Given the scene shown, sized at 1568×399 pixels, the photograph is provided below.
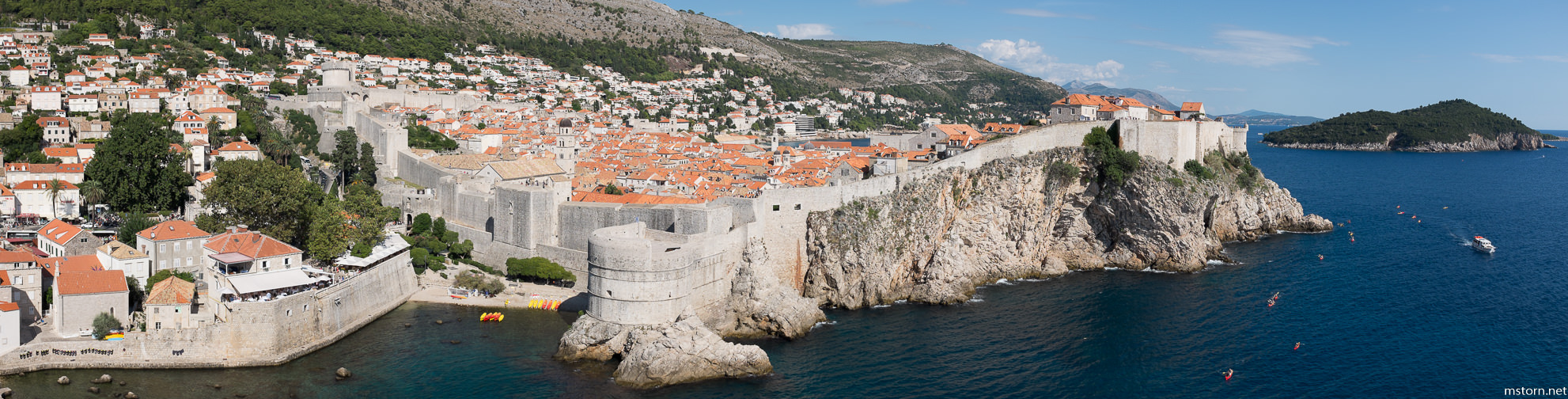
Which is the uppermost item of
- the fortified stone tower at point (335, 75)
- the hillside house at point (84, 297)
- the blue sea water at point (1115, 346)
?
the fortified stone tower at point (335, 75)

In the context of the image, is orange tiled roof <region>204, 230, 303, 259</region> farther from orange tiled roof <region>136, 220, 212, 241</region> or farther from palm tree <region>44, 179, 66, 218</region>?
palm tree <region>44, 179, 66, 218</region>

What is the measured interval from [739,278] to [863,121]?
308ft

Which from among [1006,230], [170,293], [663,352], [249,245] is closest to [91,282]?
[170,293]

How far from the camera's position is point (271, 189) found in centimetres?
3008

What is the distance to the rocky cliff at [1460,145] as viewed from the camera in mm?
109688

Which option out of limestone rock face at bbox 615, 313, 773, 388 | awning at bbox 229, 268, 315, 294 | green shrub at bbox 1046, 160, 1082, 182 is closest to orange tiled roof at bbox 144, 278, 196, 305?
awning at bbox 229, 268, 315, 294

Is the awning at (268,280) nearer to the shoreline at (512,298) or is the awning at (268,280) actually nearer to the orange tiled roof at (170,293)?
the orange tiled roof at (170,293)

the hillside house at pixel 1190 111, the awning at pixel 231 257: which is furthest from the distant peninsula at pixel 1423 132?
the awning at pixel 231 257

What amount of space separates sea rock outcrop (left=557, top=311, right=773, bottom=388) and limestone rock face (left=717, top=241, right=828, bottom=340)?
2.28 meters

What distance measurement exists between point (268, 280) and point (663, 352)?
10.5m

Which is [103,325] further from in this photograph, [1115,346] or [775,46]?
[775,46]

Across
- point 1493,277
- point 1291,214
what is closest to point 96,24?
point 1291,214

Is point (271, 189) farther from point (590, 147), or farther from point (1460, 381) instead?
A: point (1460, 381)

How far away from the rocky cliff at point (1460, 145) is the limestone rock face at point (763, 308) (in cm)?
10422
